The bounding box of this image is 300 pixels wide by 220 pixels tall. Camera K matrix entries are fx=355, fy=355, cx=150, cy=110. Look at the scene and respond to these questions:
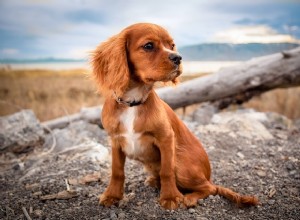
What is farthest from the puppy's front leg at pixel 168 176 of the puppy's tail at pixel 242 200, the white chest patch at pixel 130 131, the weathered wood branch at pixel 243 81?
the weathered wood branch at pixel 243 81

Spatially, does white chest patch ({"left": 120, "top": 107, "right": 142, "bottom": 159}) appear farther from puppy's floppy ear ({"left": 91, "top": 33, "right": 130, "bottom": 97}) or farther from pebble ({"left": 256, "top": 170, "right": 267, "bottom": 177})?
pebble ({"left": 256, "top": 170, "right": 267, "bottom": 177})

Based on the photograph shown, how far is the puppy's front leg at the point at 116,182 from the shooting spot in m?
2.92

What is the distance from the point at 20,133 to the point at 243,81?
366 centimetres

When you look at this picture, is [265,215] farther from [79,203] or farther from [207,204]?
[79,203]

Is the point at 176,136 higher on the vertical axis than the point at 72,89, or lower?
higher

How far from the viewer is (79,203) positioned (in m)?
3.06

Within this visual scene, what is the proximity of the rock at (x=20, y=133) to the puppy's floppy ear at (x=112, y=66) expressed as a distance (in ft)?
8.76

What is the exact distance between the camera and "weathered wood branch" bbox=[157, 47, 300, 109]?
233 inches

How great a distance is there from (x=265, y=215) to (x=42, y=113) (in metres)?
6.54

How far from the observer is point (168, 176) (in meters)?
2.80

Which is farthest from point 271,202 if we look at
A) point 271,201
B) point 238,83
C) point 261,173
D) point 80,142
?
point 238,83

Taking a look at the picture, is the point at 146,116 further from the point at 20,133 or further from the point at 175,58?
the point at 20,133

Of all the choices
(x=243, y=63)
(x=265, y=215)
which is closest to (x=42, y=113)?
(x=243, y=63)

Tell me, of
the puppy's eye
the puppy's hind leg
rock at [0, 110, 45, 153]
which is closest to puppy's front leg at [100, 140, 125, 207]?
the puppy's hind leg
